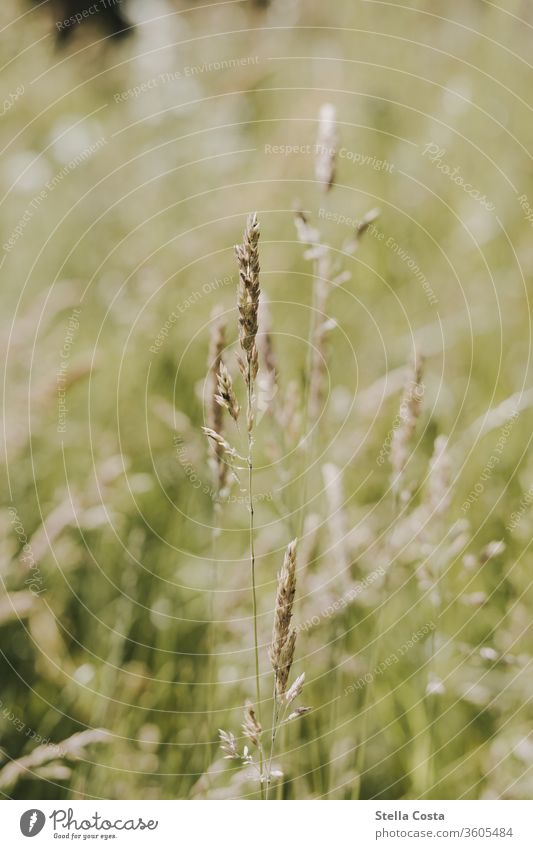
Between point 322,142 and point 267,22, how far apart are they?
2.15m

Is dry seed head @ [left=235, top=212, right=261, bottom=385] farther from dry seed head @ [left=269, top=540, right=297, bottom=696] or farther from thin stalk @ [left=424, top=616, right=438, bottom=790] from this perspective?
thin stalk @ [left=424, top=616, right=438, bottom=790]

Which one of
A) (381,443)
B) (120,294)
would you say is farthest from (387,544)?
(120,294)

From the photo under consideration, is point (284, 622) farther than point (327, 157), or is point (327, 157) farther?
point (327, 157)

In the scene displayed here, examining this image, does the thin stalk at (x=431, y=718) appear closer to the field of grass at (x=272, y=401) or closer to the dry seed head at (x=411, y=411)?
the field of grass at (x=272, y=401)

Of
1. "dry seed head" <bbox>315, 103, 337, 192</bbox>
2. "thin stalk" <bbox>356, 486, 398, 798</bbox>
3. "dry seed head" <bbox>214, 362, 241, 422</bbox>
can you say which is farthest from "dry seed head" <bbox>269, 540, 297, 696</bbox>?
"dry seed head" <bbox>315, 103, 337, 192</bbox>

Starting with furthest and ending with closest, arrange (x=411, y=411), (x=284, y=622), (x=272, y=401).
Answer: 1. (x=272, y=401)
2. (x=411, y=411)
3. (x=284, y=622)

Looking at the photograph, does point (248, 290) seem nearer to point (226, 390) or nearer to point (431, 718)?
point (226, 390)
